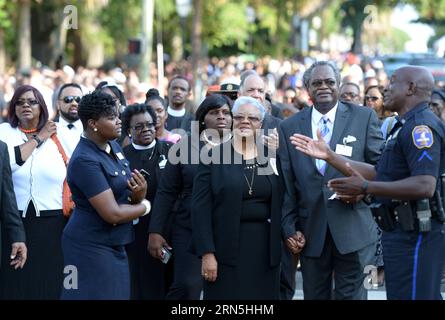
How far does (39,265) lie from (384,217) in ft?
11.0

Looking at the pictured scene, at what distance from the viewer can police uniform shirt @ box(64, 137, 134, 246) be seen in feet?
23.0

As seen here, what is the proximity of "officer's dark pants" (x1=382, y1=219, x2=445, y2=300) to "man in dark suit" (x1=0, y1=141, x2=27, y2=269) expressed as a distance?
284 centimetres

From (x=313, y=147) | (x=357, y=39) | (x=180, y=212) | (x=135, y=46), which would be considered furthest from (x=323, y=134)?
(x=357, y=39)

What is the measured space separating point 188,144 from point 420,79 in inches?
96.9

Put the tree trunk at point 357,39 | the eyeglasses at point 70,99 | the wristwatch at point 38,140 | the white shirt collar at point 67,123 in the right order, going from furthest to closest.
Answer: the tree trunk at point 357,39, the eyeglasses at point 70,99, the white shirt collar at point 67,123, the wristwatch at point 38,140

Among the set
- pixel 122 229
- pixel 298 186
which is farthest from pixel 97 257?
pixel 298 186

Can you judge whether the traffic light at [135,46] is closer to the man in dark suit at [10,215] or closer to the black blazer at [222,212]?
the man in dark suit at [10,215]

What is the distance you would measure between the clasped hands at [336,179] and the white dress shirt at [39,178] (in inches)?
102

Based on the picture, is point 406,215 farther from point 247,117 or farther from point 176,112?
point 176,112

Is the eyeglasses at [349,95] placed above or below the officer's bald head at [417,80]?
below

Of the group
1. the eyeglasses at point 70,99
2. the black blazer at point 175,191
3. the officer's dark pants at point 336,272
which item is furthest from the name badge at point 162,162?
the officer's dark pants at point 336,272

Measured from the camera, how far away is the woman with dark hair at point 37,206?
28.6 ft

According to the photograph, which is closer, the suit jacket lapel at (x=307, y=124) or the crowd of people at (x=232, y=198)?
the crowd of people at (x=232, y=198)

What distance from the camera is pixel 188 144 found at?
8648 mm
